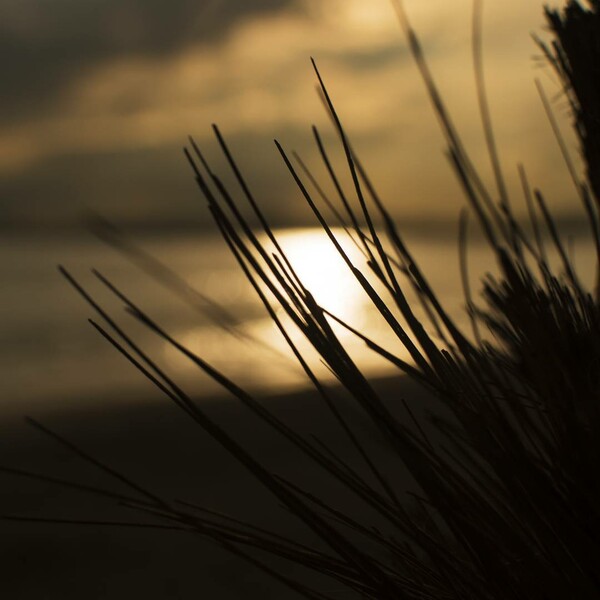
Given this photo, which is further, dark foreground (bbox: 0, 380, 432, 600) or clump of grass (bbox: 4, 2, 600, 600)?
dark foreground (bbox: 0, 380, 432, 600)

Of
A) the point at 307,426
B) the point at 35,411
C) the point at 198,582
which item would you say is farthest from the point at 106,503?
the point at 35,411

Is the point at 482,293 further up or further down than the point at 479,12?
further down

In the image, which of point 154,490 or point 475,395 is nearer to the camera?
point 475,395

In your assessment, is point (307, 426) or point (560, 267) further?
point (307, 426)

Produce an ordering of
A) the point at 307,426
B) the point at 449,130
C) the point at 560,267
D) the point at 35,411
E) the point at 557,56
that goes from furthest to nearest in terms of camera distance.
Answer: the point at 35,411
the point at 307,426
the point at 557,56
the point at 560,267
the point at 449,130

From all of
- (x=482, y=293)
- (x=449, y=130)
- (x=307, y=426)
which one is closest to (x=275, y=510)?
(x=307, y=426)

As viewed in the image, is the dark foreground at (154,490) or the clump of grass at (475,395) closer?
the clump of grass at (475,395)

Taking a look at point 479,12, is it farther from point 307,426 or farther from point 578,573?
point 307,426

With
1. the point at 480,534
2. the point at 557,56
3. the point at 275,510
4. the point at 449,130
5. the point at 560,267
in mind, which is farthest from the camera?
the point at 275,510

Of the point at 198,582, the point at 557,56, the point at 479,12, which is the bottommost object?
the point at 198,582
